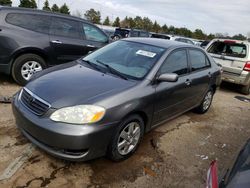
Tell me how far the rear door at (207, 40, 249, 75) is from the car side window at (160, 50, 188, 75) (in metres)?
4.10

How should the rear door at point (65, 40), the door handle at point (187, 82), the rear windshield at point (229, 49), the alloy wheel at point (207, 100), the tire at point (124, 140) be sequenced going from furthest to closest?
the rear windshield at point (229, 49) < the rear door at point (65, 40) < the alloy wheel at point (207, 100) < the door handle at point (187, 82) < the tire at point (124, 140)

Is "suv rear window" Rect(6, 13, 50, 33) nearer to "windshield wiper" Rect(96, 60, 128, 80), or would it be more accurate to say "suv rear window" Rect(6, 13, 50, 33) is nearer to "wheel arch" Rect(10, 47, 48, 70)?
"wheel arch" Rect(10, 47, 48, 70)

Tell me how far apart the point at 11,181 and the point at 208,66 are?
13.9 feet

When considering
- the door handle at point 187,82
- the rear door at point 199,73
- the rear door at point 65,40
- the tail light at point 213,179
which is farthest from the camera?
the rear door at point 65,40

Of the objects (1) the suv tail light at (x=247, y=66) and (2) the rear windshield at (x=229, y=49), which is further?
(2) the rear windshield at (x=229, y=49)

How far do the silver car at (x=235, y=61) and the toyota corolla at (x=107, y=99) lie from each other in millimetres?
3853

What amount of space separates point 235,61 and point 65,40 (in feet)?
16.9

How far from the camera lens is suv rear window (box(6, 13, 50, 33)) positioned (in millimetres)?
5561

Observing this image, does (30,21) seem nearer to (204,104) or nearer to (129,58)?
(129,58)

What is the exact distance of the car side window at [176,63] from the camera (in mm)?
3826

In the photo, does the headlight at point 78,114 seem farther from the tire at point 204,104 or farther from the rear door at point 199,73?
the tire at point 204,104

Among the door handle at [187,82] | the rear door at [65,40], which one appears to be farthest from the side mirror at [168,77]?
the rear door at [65,40]

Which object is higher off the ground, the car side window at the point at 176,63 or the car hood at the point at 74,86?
the car side window at the point at 176,63

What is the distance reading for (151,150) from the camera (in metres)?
3.77
